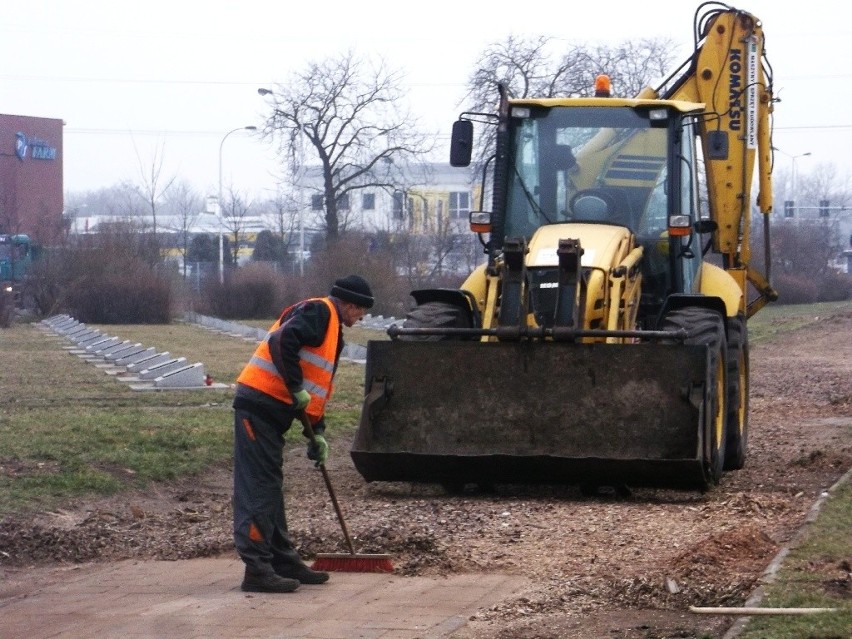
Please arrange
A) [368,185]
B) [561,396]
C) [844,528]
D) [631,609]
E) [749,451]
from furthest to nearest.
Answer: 1. [368,185]
2. [749,451]
3. [561,396]
4. [844,528]
5. [631,609]

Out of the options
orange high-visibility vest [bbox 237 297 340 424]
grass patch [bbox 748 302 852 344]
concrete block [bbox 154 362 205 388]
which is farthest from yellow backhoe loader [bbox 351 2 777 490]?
grass patch [bbox 748 302 852 344]

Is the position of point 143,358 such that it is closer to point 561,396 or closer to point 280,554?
point 561,396

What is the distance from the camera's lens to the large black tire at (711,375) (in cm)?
940

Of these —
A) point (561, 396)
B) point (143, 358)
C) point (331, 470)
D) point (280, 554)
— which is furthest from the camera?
point (143, 358)

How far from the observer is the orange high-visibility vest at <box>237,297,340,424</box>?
7.43m

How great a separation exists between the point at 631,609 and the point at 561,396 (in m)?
2.90

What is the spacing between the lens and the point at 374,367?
9820 mm

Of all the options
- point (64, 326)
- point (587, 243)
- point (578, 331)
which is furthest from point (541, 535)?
point (64, 326)

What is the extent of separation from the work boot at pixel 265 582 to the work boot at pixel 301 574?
0.54ft

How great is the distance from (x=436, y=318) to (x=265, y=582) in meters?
3.74

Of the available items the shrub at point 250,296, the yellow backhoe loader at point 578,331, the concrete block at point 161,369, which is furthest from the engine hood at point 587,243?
the shrub at point 250,296

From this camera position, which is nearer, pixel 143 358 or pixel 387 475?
pixel 387 475

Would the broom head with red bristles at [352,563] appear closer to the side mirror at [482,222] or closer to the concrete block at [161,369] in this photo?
the side mirror at [482,222]

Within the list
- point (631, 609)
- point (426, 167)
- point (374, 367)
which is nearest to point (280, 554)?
point (631, 609)
